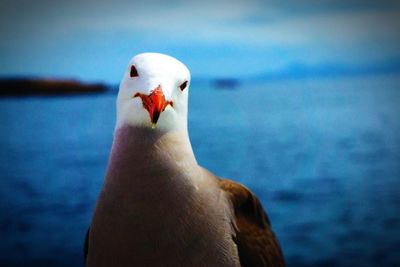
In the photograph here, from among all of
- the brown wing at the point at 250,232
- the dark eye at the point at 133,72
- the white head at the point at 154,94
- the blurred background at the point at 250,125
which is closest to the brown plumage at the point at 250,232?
the brown wing at the point at 250,232

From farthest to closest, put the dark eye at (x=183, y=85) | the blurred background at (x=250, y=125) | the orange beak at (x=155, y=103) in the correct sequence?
the blurred background at (x=250, y=125), the dark eye at (x=183, y=85), the orange beak at (x=155, y=103)

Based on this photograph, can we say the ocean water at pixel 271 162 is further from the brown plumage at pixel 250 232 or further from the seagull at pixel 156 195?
the seagull at pixel 156 195

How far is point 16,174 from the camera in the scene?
9.41 feet

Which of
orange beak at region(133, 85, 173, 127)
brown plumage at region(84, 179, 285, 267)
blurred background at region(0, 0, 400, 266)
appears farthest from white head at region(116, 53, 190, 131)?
blurred background at region(0, 0, 400, 266)

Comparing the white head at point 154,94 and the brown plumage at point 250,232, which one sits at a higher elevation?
the white head at point 154,94

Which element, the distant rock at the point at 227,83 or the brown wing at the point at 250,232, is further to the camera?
the distant rock at the point at 227,83

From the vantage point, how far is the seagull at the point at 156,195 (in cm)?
115

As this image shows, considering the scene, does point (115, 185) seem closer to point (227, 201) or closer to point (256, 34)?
point (227, 201)

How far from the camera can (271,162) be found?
305 cm

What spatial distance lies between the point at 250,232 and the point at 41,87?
189 centimetres

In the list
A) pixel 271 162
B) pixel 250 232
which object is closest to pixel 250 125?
pixel 271 162

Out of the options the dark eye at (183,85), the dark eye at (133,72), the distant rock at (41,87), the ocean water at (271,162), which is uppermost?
the dark eye at (133,72)

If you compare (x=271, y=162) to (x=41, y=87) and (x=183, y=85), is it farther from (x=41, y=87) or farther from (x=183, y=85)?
(x=183, y=85)

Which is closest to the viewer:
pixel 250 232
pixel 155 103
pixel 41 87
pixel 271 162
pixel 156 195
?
pixel 155 103
